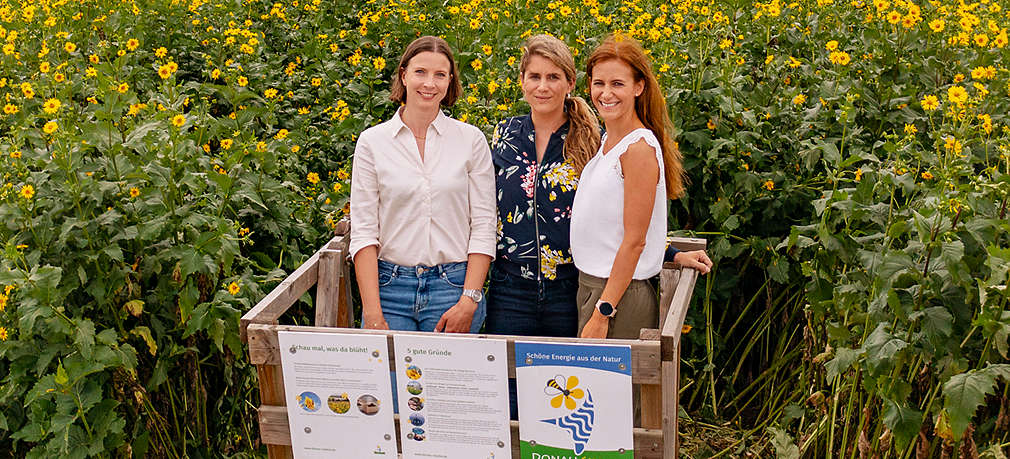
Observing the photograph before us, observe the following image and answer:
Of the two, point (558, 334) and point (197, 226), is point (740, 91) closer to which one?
point (558, 334)

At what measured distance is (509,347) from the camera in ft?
9.04

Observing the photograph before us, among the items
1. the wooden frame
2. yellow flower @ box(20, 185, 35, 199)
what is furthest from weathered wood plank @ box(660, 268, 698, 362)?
yellow flower @ box(20, 185, 35, 199)

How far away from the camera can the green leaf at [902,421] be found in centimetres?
294

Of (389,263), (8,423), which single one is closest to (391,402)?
(389,263)

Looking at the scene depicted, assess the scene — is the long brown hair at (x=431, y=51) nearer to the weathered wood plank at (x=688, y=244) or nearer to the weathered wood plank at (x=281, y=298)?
the weathered wood plank at (x=281, y=298)

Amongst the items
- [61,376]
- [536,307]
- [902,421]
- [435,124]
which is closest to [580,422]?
[536,307]

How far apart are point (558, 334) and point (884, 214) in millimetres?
1143

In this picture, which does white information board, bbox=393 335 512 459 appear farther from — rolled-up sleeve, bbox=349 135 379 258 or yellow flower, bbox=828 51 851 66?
yellow flower, bbox=828 51 851 66

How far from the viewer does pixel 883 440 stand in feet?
10.1

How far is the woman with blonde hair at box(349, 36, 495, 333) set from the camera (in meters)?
3.21

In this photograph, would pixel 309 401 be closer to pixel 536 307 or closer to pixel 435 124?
pixel 536 307

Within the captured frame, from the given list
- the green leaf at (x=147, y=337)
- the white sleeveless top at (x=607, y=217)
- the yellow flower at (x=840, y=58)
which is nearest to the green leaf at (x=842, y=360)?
the white sleeveless top at (x=607, y=217)

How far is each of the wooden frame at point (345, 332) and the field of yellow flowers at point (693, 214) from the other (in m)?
0.22

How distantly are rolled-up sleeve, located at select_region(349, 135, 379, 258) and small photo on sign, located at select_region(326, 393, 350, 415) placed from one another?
52cm
